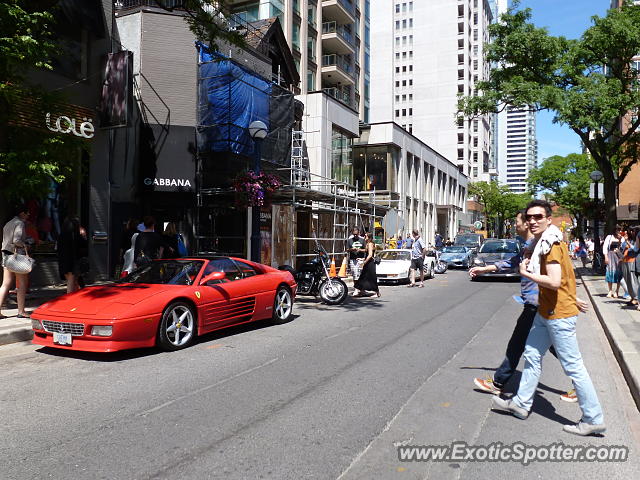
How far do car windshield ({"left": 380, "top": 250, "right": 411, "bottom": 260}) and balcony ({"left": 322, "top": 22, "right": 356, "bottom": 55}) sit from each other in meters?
21.6

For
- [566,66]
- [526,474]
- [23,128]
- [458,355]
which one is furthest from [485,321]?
[566,66]

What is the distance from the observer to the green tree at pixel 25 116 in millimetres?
8211

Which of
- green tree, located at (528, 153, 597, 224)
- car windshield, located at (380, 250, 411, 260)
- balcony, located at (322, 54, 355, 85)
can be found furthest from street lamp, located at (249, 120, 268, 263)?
green tree, located at (528, 153, 597, 224)

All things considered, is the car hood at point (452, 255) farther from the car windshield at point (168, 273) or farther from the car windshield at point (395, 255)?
the car windshield at point (168, 273)

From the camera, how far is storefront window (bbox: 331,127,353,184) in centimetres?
3016

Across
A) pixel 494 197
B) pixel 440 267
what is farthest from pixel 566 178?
pixel 440 267

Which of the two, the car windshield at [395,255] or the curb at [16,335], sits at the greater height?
the car windshield at [395,255]

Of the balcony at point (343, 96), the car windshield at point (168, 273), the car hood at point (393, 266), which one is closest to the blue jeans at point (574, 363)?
the car windshield at point (168, 273)

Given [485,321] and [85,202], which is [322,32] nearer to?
[85,202]

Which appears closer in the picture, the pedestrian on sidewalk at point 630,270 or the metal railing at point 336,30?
the pedestrian on sidewalk at point 630,270

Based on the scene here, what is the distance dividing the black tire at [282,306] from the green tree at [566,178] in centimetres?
5494

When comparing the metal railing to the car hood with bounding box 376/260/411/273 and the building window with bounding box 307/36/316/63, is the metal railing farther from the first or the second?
the car hood with bounding box 376/260/411/273

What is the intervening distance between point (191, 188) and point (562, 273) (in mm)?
14772

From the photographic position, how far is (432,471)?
11.6 ft
